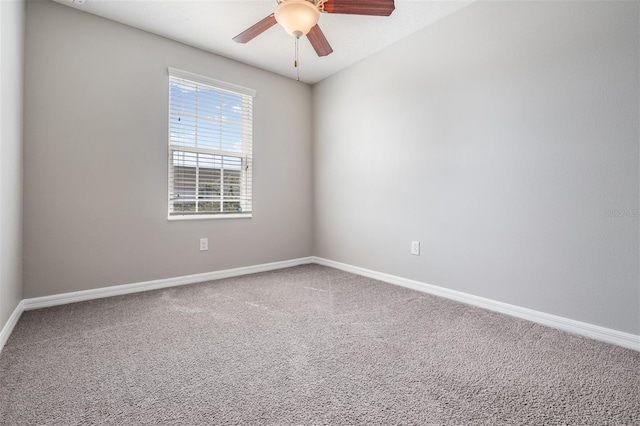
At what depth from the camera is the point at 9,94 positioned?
1.84 meters

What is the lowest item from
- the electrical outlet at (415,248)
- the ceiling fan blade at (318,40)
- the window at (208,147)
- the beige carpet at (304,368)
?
the beige carpet at (304,368)

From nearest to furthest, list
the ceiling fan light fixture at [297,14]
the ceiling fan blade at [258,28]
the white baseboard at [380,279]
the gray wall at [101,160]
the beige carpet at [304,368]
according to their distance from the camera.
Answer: the beige carpet at [304,368] → the ceiling fan light fixture at [297,14] → the white baseboard at [380,279] → the ceiling fan blade at [258,28] → the gray wall at [101,160]

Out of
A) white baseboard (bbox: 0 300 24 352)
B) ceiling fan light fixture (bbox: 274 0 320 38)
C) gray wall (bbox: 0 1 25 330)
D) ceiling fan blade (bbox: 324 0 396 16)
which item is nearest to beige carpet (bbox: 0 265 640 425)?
white baseboard (bbox: 0 300 24 352)

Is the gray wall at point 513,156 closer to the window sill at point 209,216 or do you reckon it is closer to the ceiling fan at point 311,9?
the ceiling fan at point 311,9

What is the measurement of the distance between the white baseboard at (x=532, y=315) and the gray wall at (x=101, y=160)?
186 cm

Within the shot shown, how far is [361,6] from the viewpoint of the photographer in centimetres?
176

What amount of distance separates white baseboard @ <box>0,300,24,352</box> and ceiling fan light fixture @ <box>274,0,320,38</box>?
7.84ft

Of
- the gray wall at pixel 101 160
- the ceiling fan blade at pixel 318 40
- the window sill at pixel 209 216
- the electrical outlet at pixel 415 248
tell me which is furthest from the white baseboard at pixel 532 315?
the ceiling fan blade at pixel 318 40

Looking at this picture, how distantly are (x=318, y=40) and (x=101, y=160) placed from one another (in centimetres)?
205

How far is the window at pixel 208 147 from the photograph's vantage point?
9.78 ft

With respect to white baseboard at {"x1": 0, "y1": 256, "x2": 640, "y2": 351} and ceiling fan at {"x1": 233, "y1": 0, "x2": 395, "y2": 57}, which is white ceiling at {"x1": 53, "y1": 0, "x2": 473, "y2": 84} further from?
white baseboard at {"x1": 0, "y1": 256, "x2": 640, "y2": 351}

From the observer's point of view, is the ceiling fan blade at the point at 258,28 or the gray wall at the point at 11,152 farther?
the ceiling fan blade at the point at 258,28

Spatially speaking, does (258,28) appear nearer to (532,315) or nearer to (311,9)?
(311,9)

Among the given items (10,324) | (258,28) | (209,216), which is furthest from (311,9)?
(10,324)
